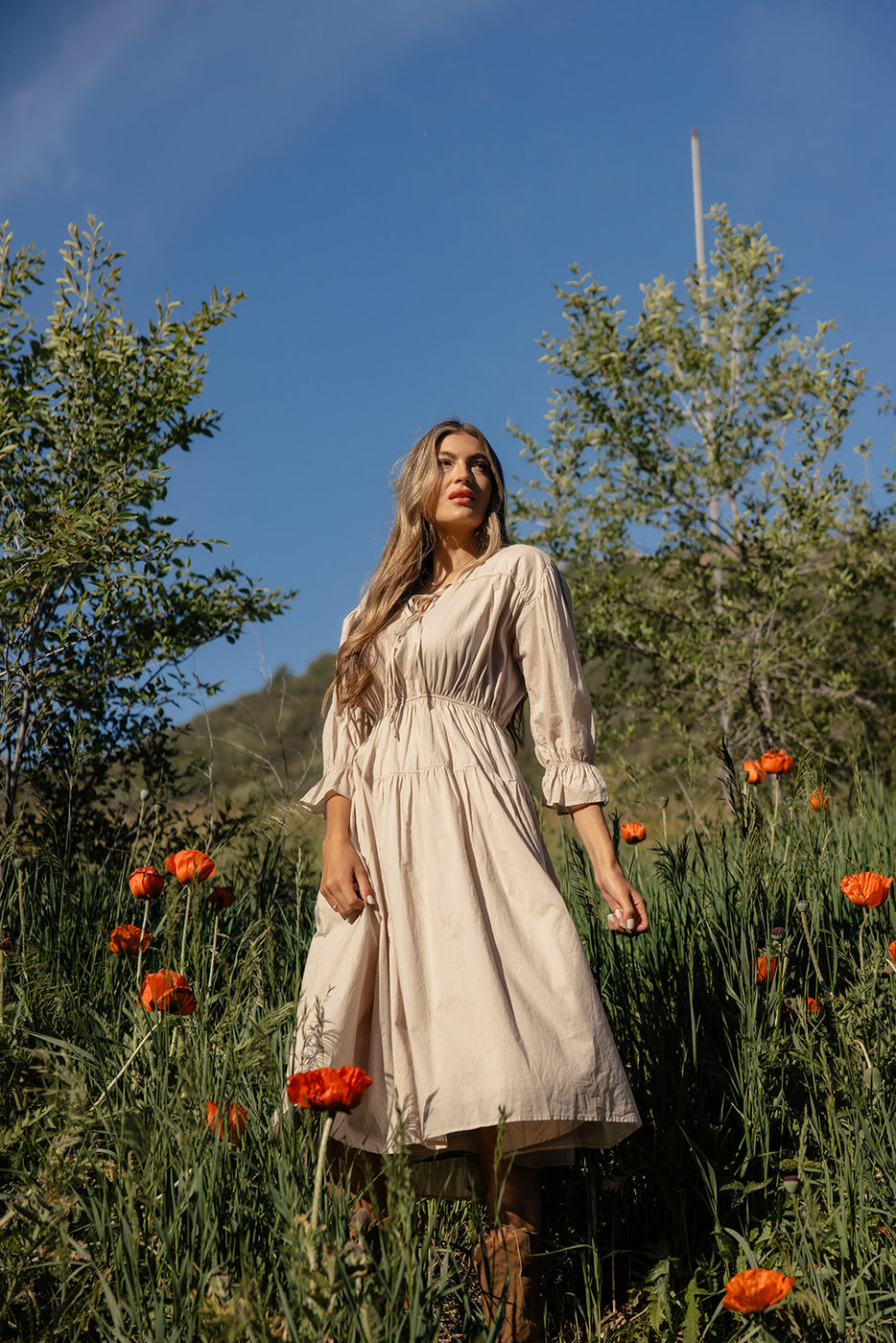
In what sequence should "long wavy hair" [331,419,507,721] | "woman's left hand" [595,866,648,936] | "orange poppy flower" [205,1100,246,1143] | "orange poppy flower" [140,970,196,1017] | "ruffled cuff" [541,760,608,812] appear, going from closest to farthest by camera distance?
"orange poppy flower" [205,1100,246,1143] < "orange poppy flower" [140,970,196,1017] < "woman's left hand" [595,866,648,936] < "ruffled cuff" [541,760,608,812] < "long wavy hair" [331,419,507,721]

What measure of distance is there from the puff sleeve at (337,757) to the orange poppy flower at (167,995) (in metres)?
0.50

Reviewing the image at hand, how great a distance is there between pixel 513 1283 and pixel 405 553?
4.70 ft

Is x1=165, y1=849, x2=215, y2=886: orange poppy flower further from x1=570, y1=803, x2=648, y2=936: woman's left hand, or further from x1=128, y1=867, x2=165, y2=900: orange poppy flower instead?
x1=570, y1=803, x2=648, y2=936: woman's left hand

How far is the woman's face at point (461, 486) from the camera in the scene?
7.34ft

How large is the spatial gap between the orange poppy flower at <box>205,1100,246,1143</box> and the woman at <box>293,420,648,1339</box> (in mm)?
123

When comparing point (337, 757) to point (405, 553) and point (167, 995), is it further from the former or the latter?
point (167, 995)

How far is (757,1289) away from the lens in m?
1.21

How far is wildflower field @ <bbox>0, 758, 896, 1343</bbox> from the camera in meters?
1.27

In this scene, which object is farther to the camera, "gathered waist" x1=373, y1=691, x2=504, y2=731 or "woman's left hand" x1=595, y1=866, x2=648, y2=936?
"gathered waist" x1=373, y1=691, x2=504, y2=731

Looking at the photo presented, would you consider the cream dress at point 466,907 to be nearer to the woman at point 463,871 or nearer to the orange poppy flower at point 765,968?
the woman at point 463,871

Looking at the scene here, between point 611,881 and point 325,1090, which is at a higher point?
point 611,881

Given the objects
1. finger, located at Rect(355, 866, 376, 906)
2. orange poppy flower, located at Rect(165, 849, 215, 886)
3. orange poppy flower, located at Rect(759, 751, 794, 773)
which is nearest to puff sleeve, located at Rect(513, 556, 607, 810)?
finger, located at Rect(355, 866, 376, 906)

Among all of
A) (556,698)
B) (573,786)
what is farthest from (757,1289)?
(556,698)

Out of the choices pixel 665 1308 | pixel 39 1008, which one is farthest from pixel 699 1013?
pixel 39 1008
